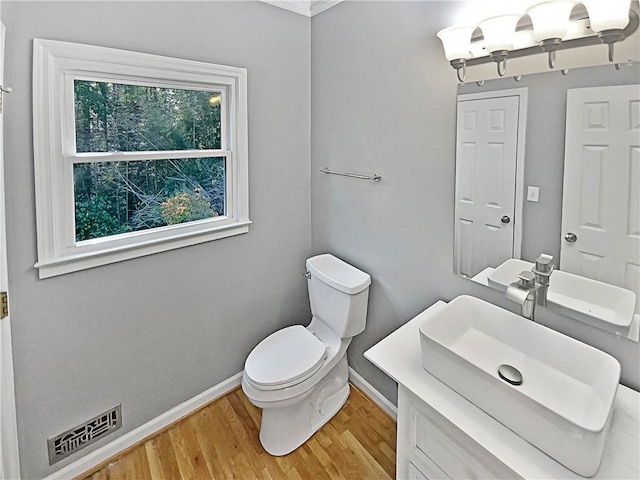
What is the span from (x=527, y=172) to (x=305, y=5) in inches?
63.2

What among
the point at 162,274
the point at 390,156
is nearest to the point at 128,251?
the point at 162,274

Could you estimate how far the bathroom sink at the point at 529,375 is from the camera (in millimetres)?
941

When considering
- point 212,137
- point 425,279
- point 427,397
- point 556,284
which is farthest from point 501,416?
point 212,137

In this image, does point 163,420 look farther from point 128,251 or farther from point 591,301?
point 591,301

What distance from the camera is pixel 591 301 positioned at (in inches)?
49.5

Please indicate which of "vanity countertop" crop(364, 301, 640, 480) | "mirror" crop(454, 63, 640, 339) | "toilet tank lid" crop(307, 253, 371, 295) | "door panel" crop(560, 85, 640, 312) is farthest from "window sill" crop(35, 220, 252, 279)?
"door panel" crop(560, 85, 640, 312)

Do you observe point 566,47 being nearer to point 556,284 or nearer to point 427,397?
point 556,284

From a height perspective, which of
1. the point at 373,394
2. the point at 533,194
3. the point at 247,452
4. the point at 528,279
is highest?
the point at 533,194

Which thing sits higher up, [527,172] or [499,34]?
[499,34]

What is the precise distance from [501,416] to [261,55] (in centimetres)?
199

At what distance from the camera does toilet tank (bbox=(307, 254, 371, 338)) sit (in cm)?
201

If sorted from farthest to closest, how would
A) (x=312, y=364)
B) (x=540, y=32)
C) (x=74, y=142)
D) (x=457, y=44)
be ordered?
1. (x=312, y=364)
2. (x=74, y=142)
3. (x=457, y=44)
4. (x=540, y=32)

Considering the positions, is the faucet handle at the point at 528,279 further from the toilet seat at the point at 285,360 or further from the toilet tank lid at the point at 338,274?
the toilet seat at the point at 285,360

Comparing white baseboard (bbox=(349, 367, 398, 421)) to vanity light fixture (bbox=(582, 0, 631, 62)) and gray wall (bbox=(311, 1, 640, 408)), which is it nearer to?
gray wall (bbox=(311, 1, 640, 408))
